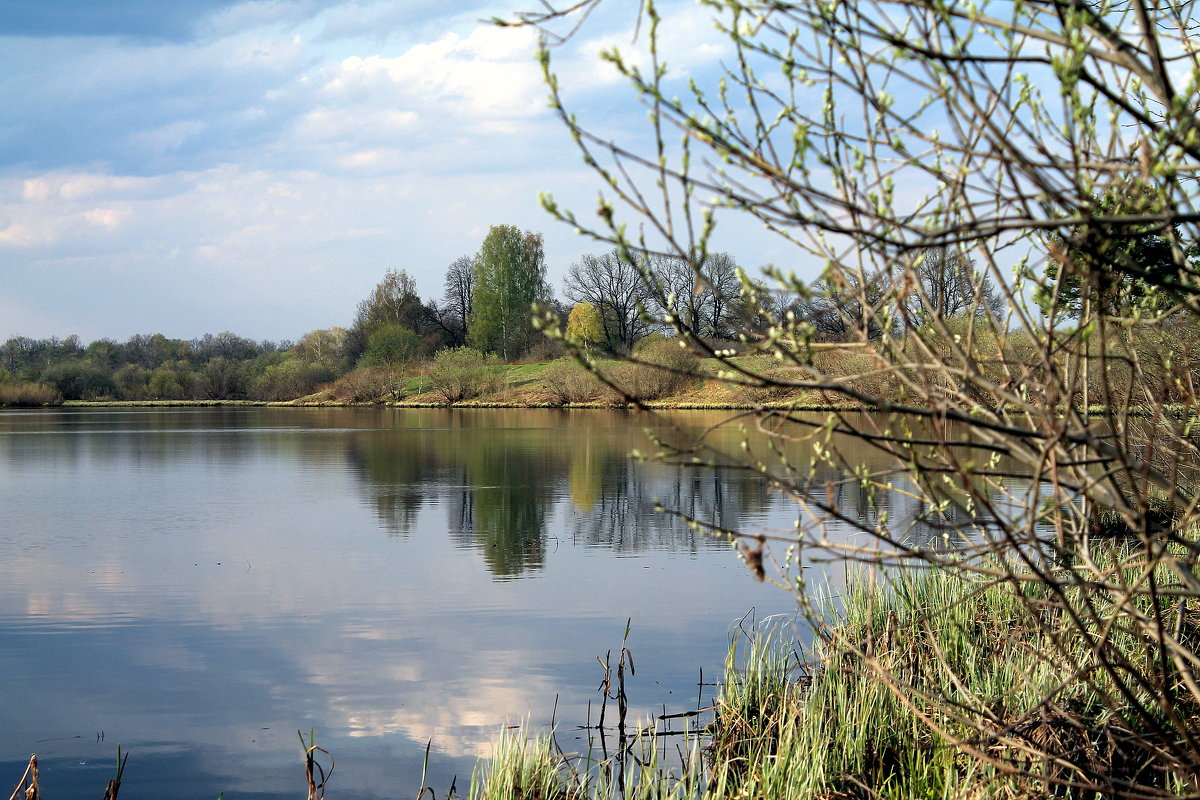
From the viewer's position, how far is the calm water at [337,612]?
6527 mm

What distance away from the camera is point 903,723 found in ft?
16.3

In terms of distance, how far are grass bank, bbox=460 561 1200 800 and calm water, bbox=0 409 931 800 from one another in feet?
3.27

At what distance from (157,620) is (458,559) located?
151 inches

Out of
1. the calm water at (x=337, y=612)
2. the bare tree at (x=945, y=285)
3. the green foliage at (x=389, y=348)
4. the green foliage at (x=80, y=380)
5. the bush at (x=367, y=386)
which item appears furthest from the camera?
the green foliage at (x=80, y=380)

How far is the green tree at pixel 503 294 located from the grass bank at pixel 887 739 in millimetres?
64126

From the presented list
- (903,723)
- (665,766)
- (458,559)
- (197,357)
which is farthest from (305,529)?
(197,357)

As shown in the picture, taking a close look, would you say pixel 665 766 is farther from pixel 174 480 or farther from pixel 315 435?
pixel 315 435

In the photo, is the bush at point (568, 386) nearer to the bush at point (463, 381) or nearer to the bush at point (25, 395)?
the bush at point (463, 381)

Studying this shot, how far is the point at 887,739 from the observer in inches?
200

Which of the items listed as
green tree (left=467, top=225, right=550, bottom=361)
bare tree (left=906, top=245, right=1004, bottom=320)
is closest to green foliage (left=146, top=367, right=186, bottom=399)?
green tree (left=467, top=225, right=550, bottom=361)

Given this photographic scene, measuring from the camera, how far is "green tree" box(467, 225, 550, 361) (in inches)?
2776

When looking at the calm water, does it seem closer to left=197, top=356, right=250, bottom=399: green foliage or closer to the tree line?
the tree line

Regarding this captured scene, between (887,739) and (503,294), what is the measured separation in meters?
67.2

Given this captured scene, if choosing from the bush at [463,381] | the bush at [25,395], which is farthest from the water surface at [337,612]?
the bush at [25,395]
